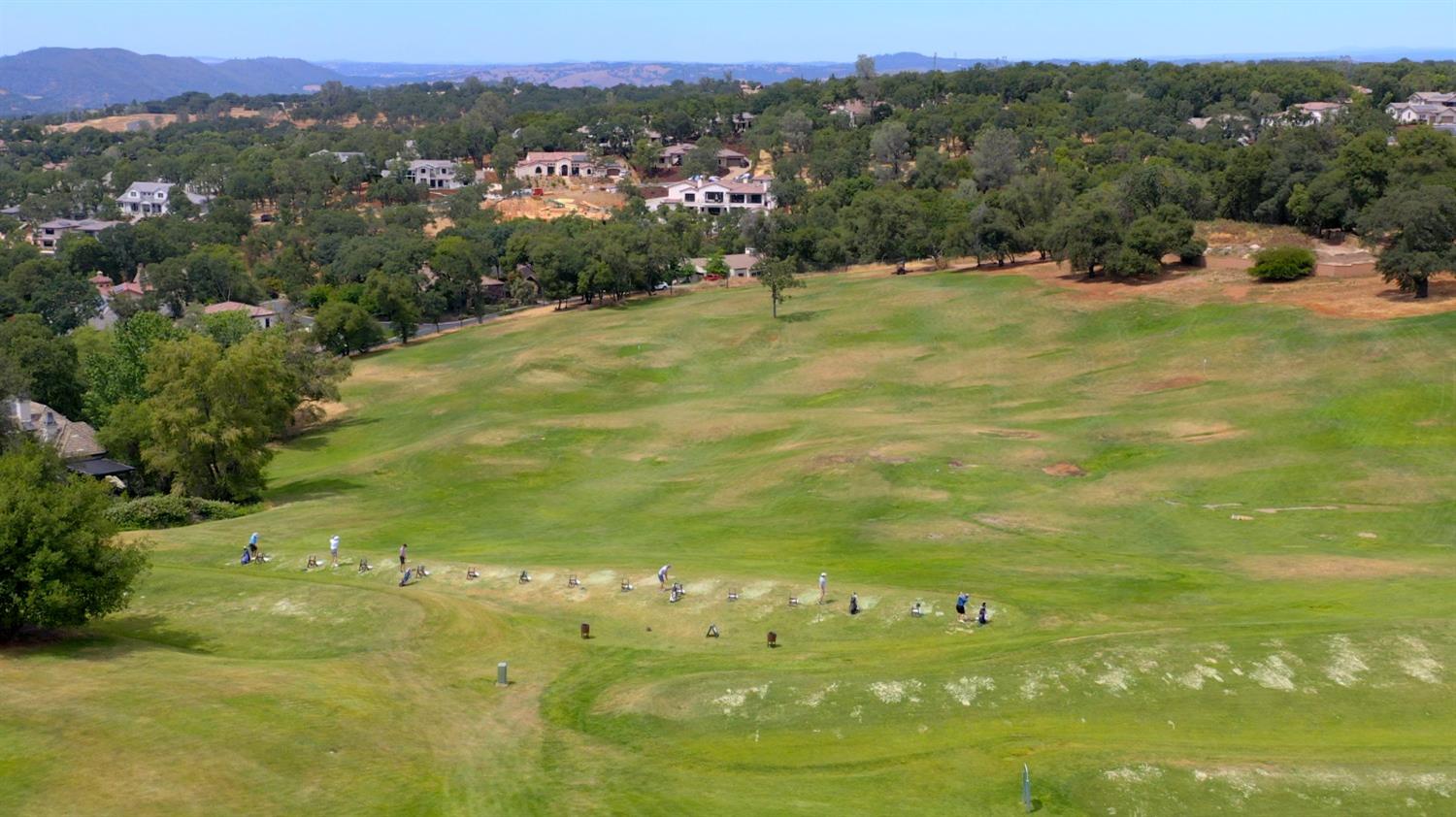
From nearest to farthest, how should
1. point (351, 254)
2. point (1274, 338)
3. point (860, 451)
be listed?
point (860, 451), point (1274, 338), point (351, 254)

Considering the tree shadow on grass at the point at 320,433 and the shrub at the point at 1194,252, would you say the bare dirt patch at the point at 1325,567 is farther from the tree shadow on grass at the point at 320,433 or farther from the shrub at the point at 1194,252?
the shrub at the point at 1194,252

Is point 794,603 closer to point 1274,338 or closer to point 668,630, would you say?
point 668,630

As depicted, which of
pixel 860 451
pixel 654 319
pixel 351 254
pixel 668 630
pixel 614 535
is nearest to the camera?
pixel 668 630

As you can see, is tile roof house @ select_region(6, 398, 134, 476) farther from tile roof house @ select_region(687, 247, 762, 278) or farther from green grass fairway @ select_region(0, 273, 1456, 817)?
tile roof house @ select_region(687, 247, 762, 278)

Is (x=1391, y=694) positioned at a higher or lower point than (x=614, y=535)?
higher

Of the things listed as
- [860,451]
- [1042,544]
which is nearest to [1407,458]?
[1042,544]

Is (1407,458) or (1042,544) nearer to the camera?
(1042,544)

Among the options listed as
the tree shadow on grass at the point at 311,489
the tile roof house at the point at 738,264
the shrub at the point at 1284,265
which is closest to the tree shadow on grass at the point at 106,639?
the tree shadow on grass at the point at 311,489
